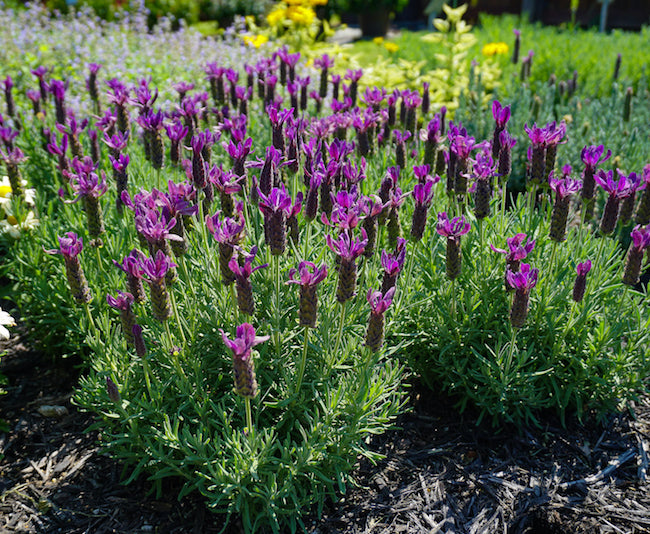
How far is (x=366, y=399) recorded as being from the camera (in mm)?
2393

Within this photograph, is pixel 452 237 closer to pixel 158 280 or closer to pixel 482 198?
pixel 482 198

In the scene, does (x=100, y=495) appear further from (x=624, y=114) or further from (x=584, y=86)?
(x=584, y=86)

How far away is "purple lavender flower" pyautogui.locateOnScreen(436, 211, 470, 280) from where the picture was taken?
243cm

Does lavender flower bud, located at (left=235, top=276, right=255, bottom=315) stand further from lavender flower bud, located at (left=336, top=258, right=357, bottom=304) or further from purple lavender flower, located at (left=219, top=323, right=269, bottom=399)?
lavender flower bud, located at (left=336, top=258, right=357, bottom=304)

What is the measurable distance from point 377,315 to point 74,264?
3.88ft

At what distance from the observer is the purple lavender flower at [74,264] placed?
7.27ft

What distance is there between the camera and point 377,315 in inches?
83.4

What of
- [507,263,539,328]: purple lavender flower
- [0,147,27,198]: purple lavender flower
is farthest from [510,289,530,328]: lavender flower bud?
[0,147,27,198]: purple lavender flower

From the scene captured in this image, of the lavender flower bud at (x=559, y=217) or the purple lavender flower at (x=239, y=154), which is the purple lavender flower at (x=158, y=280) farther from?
the lavender flower bud at (x=559, y=217)

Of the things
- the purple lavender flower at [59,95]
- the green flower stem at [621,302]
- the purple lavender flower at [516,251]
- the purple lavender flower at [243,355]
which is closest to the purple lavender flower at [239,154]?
the purple lavender flower at [243,355]

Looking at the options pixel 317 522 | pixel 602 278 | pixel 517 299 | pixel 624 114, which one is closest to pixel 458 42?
pixel 624 114

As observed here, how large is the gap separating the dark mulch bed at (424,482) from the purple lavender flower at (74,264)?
0.78m

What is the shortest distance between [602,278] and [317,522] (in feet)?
5.99

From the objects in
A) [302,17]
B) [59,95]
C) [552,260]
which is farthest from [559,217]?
[302,17]
